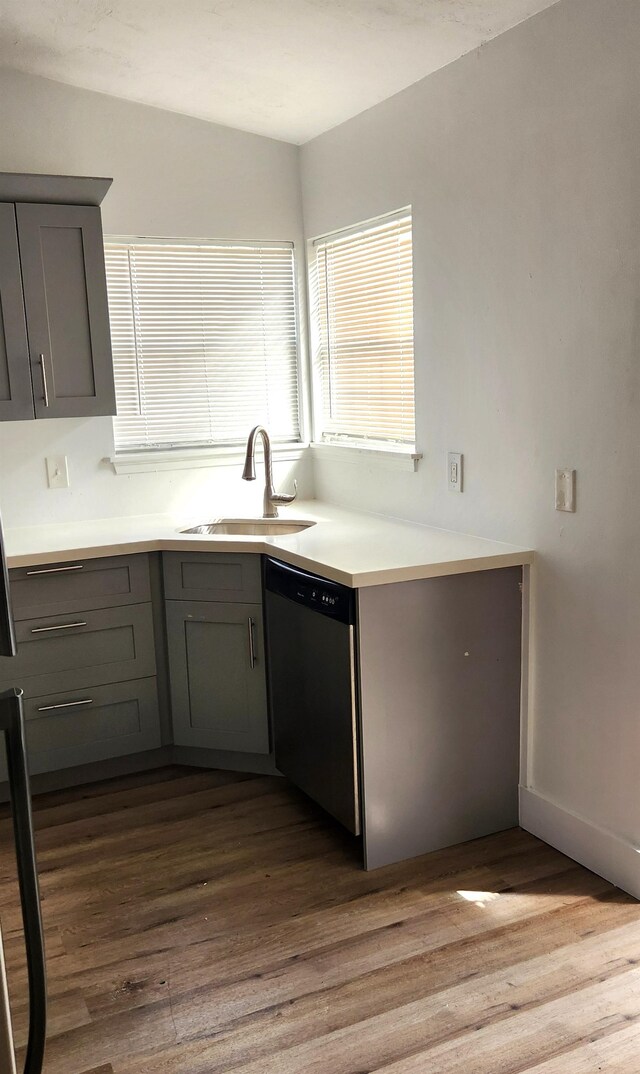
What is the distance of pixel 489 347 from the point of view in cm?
271

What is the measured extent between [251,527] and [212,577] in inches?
23.7

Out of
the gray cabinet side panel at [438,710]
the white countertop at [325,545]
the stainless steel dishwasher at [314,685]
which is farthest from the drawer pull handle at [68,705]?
the gray cabinet side panel at [438,710]

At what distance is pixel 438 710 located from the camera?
2596mm

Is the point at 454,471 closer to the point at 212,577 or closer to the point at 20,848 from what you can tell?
the point at 212,577

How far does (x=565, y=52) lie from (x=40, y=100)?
1.95 m

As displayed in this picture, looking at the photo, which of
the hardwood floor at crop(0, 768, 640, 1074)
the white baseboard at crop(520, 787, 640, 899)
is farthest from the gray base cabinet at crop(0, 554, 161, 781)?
the white baseboard at crop(520, 787, 640, 899)

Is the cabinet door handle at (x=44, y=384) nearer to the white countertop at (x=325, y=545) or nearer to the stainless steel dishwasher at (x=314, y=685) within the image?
the white countertop at (x=325, y=545)

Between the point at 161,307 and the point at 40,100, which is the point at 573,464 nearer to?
the point at 161,307

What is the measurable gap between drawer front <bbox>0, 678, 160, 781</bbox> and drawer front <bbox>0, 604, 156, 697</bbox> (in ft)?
0.13

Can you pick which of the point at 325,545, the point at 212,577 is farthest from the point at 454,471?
the point at 212,577

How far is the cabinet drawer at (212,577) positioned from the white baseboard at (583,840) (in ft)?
3.70

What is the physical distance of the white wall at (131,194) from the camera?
10.7 feet

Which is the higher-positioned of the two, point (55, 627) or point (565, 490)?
point (565, 490)

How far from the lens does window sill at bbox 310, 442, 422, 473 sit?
3186mm
